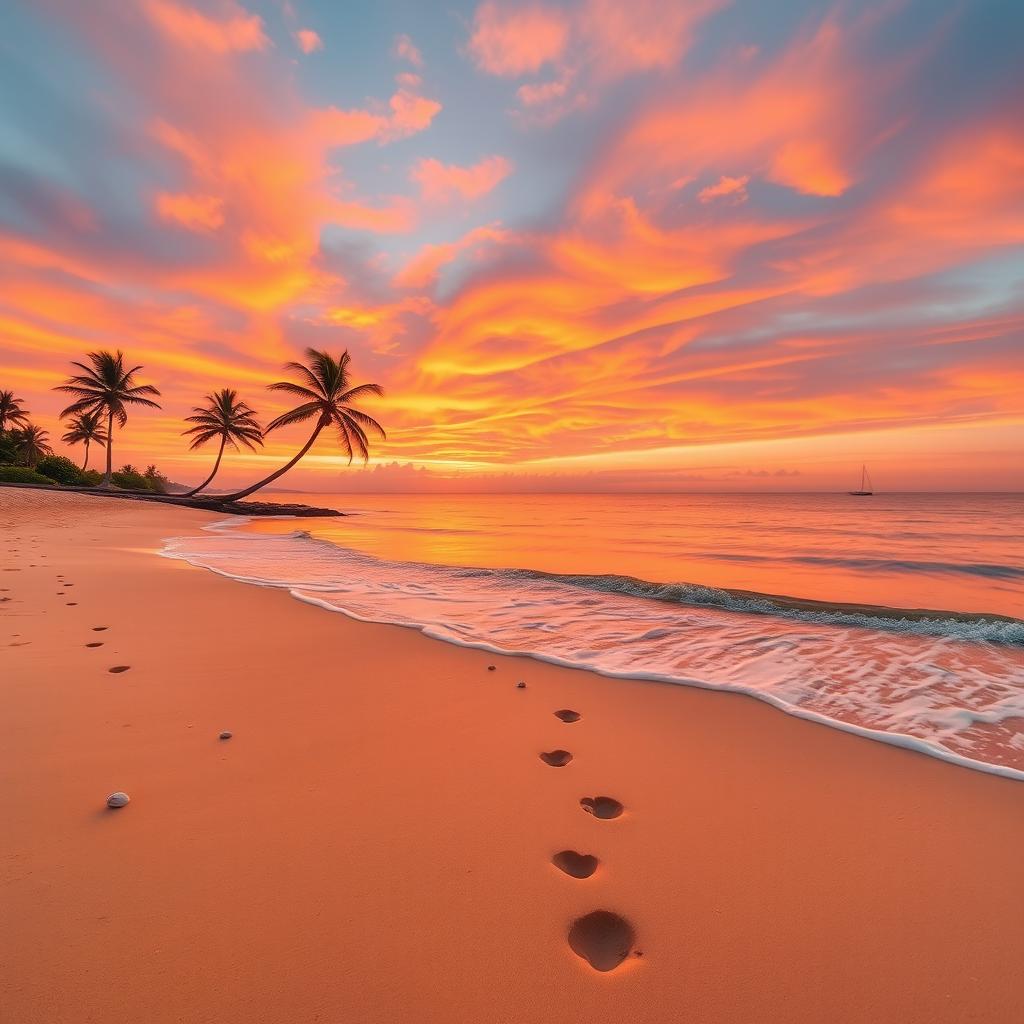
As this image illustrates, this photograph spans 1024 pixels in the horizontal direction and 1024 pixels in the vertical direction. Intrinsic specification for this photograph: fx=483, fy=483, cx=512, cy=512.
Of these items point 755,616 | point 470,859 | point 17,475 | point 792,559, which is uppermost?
point 17,475

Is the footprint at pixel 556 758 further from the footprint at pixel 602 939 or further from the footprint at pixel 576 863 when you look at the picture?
the footprint at pixel 602 939

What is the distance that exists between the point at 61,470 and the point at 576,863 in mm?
59158

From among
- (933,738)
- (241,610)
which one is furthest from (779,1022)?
(241,610)

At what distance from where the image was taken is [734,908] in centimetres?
201

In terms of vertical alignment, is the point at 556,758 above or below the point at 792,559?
below

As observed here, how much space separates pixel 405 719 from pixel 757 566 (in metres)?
12.5

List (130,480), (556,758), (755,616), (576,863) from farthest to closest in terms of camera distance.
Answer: (130,480) < (755,616) < (556,758) < (576,863)

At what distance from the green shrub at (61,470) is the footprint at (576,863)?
183 ft

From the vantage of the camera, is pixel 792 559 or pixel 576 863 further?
pixel 792 559

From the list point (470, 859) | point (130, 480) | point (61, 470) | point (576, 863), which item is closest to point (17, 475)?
point (61, 470)

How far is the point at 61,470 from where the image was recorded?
4409 cm

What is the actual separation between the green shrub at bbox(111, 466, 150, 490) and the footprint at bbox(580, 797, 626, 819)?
61056 mm

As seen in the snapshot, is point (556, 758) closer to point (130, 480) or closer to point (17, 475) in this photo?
point (17, 475)

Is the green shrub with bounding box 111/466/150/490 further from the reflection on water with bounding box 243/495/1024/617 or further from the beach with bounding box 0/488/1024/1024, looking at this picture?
the beach with bounding box 0/488/1024/1024
